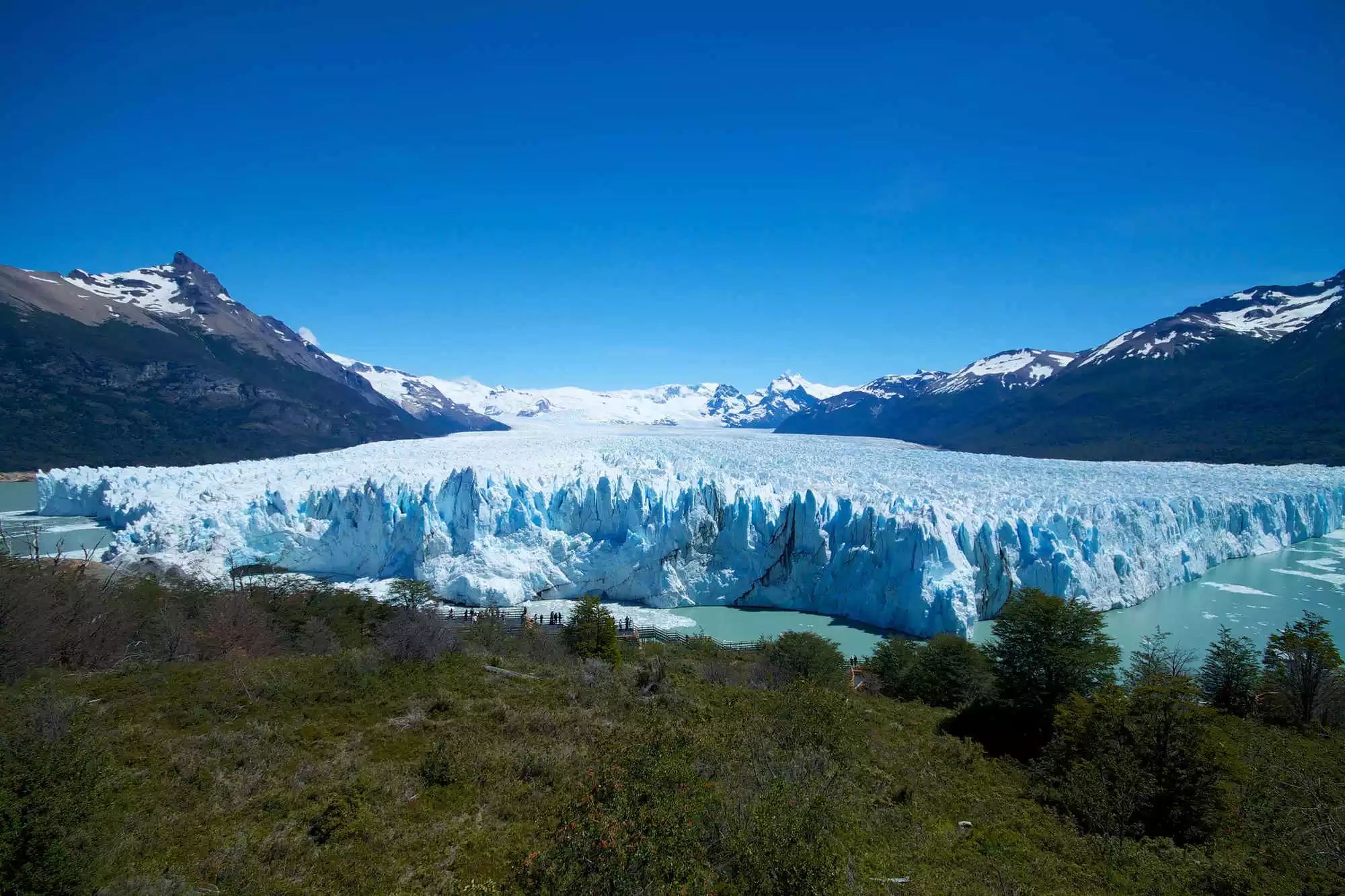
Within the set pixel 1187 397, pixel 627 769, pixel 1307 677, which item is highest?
pixel 1187 397

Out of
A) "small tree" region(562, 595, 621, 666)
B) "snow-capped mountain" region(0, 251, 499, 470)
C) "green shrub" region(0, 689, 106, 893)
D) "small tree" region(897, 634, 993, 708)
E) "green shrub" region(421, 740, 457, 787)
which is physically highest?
"snow-capped mountain" region(0, 251, 499, 470)

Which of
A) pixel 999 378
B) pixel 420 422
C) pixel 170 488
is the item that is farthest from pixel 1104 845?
pixel 420 422

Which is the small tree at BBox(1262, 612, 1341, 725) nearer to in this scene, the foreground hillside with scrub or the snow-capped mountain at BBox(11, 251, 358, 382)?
the foreground hillside with scrub

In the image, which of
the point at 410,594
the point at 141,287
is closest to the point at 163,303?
the point at 141,287

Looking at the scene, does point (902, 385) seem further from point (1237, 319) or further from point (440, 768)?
point (440, 768)

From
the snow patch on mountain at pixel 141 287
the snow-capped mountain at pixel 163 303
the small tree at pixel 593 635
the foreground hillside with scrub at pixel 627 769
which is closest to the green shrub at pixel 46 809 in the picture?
the foreground hillside with scrub at pixel 627 769

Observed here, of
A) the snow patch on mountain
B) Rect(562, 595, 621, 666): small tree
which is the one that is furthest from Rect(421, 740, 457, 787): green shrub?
the snow patch on mountain

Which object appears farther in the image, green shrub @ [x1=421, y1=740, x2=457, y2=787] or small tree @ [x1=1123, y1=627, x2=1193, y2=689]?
small tree @ [x1=1123, y1=627, x2=1193, y2=689]

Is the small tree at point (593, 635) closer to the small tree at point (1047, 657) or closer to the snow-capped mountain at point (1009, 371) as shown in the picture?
the small tree at point (1047, 657)
